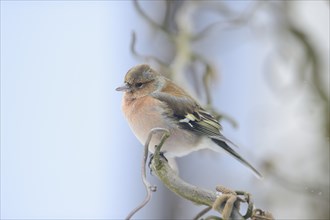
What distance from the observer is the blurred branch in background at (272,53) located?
2.80m

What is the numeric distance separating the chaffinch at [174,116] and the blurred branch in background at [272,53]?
31 centimetres

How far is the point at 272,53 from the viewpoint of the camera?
310 centimetres

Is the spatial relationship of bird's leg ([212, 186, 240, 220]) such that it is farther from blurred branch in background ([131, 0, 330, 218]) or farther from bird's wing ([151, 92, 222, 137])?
blurred branch in background ([131, 0, 330, 218])

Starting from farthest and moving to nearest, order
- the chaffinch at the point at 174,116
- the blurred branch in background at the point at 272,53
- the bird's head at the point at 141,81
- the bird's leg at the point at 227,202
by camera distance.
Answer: the blurred branch in background at the point at 272,53 → the chaffinch at the point at 174,116 → the bird's head at the point at 141,81 → the bird's leg at the point at 227,202

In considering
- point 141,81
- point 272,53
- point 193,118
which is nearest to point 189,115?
point 193,118

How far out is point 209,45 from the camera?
11.0ft

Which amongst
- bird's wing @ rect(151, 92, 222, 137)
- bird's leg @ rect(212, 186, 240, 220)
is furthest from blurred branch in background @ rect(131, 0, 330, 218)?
bird's leg @ rect(212, 186, 240, 220)

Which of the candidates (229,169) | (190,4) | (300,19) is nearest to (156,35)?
(190,4)

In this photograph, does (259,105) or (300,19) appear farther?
(259,105)

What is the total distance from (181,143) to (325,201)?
91 cm

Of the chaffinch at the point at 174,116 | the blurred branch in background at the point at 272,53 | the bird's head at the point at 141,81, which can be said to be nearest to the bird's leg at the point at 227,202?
the bird's head at the point at 141,81

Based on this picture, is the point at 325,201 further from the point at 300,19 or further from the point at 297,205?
the point at 300,19

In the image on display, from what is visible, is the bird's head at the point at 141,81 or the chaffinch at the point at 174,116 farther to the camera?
the chaffinch at the point at 174,116

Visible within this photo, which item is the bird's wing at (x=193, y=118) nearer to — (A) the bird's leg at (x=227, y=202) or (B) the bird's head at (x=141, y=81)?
(B) the bird's head at (x=141, y=81)
